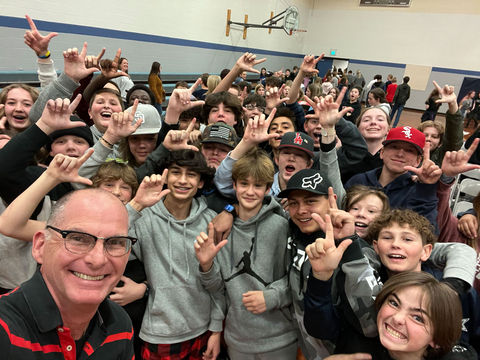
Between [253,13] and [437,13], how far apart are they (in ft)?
33.3

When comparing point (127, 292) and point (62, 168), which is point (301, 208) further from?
point (62, 168)

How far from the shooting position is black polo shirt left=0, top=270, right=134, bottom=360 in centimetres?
88

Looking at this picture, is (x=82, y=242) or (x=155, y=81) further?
(x=155, y=81)

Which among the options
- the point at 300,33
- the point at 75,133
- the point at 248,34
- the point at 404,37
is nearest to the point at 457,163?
the point at 75,133

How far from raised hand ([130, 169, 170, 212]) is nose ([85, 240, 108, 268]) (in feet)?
2.47

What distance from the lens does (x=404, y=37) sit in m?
16.1

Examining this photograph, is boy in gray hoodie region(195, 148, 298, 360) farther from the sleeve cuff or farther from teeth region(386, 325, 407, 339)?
teeth region(386, 325, 407, 339)

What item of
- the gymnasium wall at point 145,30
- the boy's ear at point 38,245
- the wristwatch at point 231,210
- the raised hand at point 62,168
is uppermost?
the gymnasium wall at point 145,30

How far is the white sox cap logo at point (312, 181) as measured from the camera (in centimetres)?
174

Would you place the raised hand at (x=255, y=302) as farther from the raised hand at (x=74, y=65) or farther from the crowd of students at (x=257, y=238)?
the raised hand at (x=74, y=65)

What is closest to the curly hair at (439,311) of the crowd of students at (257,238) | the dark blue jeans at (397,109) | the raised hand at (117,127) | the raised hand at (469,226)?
the crowd of students at (257,238)

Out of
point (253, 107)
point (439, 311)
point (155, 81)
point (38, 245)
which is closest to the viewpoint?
point (38, 245)

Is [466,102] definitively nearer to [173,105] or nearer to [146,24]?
[146,24]

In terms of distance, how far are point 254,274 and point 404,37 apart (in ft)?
62.3
